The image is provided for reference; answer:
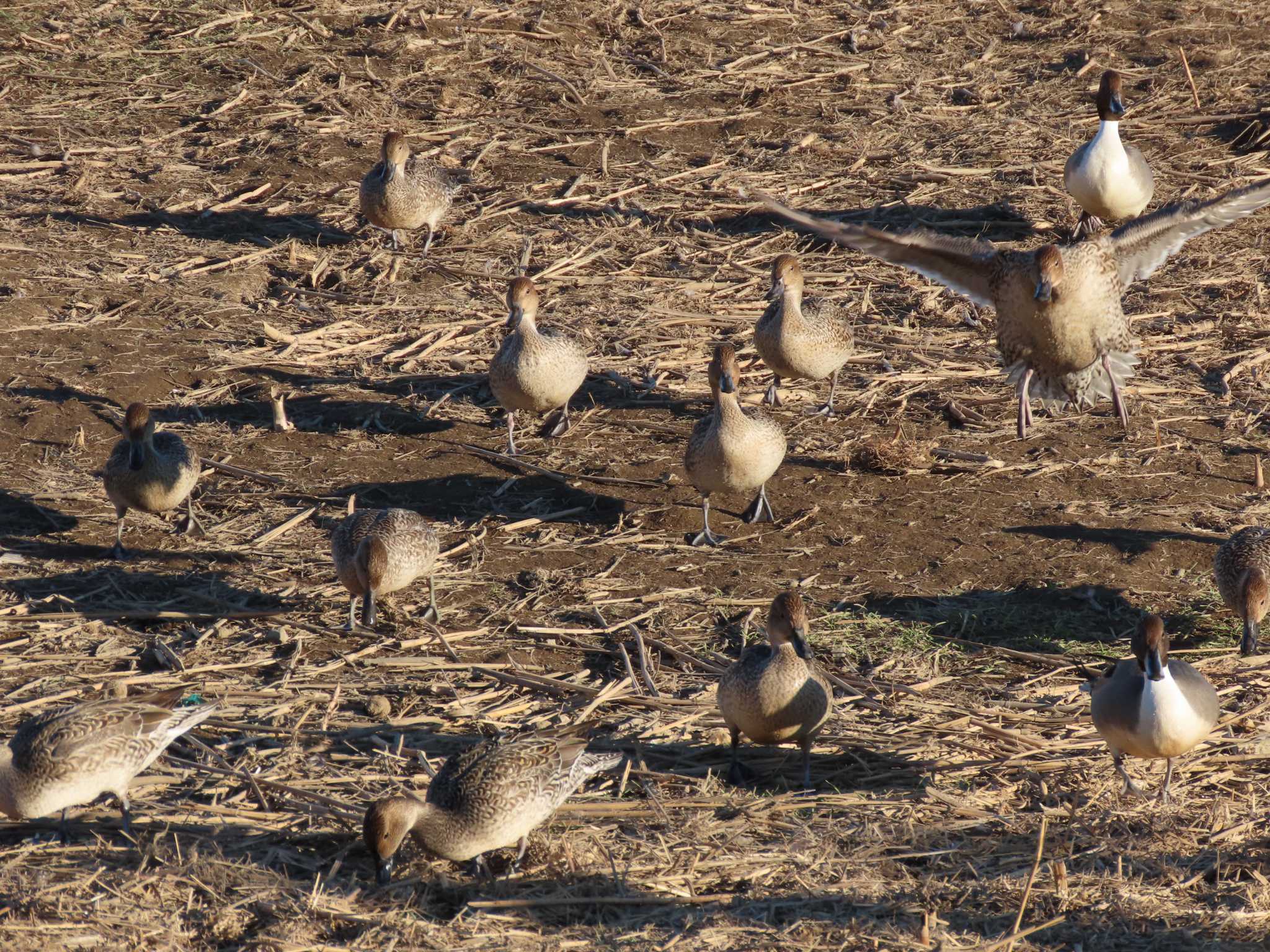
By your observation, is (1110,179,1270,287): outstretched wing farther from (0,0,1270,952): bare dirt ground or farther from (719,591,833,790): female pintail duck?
(719,591,833,790): female pintail duck

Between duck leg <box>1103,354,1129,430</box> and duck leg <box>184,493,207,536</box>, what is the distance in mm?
5288

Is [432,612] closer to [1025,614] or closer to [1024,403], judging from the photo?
[1025,614]

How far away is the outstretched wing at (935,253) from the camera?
27.1 ft

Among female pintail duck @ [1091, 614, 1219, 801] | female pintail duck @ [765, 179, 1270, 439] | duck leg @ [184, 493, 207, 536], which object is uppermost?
female pintail duck @ [765, 179, 1270, 439]

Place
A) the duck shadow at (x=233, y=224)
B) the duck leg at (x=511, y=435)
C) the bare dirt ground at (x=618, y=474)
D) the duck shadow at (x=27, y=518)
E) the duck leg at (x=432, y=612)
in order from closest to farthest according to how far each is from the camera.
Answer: the bare dirt ground at (x=618, y=474), the duck leg at (x=432, y=612), the duck shadow at (x=27, y=518), the duck leg at (x=511, y=435), the duck shadow at (x=233, y=224)

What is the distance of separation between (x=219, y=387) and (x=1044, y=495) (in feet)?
16.8

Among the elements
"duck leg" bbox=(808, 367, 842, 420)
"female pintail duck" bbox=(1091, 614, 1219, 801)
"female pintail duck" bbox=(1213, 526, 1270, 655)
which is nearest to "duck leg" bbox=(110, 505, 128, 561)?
"duck leg" bbox=(808, 367, 842, 420)

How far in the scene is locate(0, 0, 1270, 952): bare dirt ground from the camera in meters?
5.38

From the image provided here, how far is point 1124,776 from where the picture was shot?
6.00 m

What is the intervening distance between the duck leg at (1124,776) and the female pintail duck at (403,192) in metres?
6.87

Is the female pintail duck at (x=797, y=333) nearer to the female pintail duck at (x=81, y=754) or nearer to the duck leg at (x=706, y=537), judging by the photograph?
the duck leg at (x=706, y=537)

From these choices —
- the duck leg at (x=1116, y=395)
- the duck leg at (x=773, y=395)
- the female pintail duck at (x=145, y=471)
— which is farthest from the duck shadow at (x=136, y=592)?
the duck leg at (x=1116, y=395)

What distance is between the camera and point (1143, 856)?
548 centimetres

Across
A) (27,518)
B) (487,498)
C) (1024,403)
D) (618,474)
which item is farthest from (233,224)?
(1024,403)
